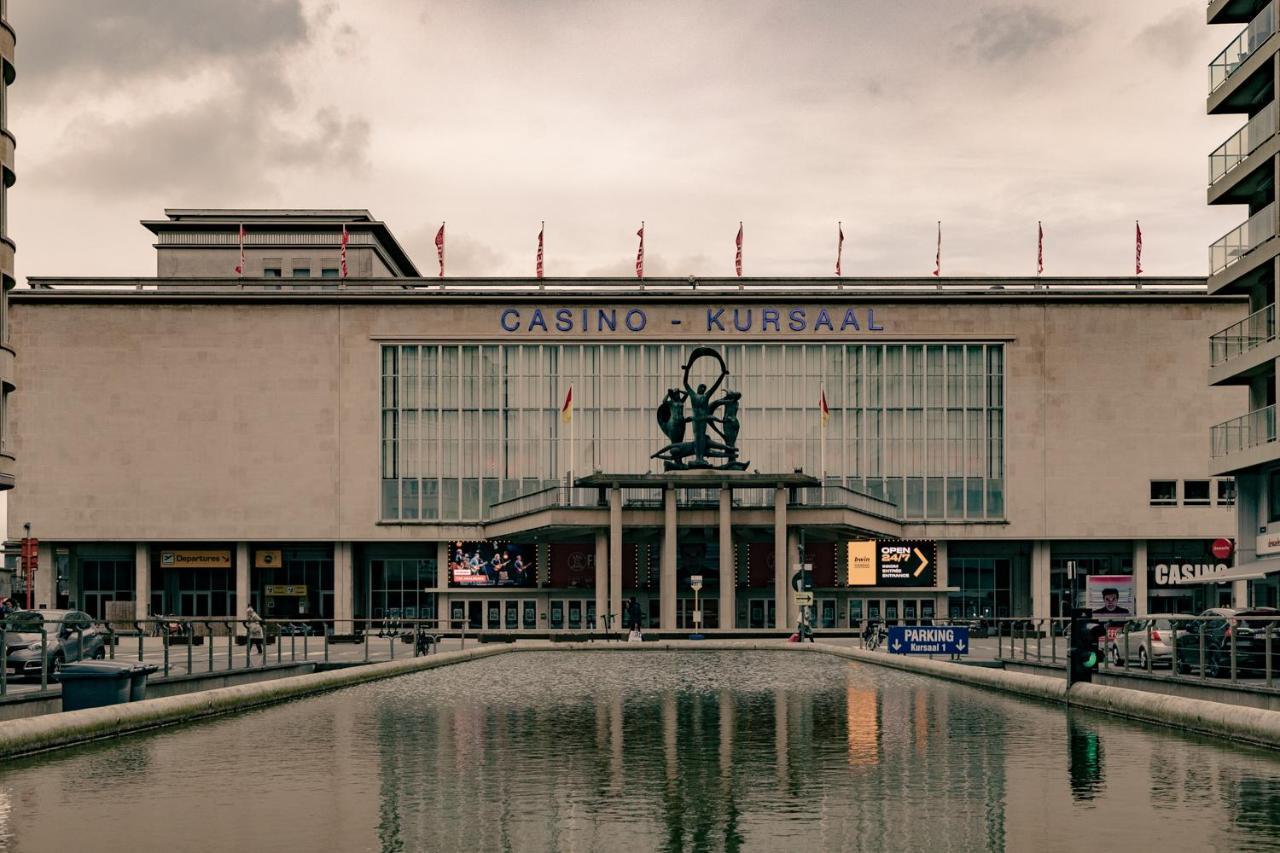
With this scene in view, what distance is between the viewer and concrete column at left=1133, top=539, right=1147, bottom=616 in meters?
90.6

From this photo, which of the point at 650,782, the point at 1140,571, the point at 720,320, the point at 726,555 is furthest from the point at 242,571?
the point at 650,782

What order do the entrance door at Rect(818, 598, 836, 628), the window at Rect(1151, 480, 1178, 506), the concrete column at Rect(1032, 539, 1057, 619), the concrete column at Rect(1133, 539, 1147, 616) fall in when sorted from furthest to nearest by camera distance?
the concrete column at Rect(1032, 539, 1057, 619) < the concrete column at Rect(1133, 539, 1147, 616) < the window at Rect(1151, 480, 1178, 506) < the entrance door at Rect(818, 598, 836, 628)

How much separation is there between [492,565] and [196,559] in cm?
1699

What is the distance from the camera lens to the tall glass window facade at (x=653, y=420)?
90.8m

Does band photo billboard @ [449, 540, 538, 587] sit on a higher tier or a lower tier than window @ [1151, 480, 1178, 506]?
lower

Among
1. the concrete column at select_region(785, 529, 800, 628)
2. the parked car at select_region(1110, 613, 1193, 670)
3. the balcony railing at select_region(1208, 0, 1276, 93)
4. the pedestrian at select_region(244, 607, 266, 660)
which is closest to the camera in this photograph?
→ the parked car at select_region(1110, 613, 1193, 670)

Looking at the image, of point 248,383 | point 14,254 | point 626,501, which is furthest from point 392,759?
point 248,383

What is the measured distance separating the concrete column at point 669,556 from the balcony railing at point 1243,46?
3347cm

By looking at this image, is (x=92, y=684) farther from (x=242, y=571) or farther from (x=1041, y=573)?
(x=1041, y=573)

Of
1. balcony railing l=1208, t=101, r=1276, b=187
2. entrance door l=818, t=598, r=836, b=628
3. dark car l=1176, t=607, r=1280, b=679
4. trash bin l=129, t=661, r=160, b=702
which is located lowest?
entrance door l=818, t=598, r=836, b=628

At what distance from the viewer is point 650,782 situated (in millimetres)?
16766

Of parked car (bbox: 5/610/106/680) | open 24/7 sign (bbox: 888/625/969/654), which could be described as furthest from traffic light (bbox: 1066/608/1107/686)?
open 24/7 sign (bbox: 888/625/969/654)

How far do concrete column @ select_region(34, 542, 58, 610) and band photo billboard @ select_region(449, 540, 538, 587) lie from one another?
22382 millimetres

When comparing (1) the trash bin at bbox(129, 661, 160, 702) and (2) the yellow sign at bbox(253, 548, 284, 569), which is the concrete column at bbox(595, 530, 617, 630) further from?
(1) the trash bin at bbox(129, 661, 160, 702)
